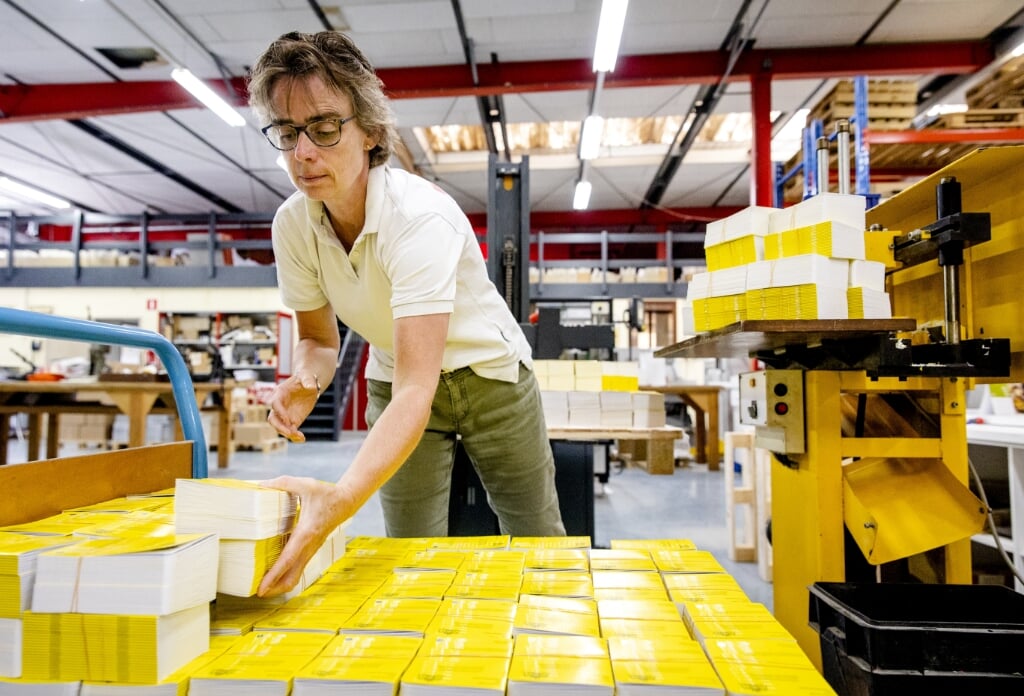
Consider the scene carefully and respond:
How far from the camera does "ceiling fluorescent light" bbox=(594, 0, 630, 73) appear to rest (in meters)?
4.40

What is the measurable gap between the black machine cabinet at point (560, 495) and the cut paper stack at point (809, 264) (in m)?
1.37

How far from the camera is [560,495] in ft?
9.77

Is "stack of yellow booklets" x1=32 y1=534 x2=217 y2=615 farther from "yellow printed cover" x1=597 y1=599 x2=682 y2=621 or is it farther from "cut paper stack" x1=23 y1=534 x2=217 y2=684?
"yellow printed cover" x1=597 y1=599 x2=682 y2=621

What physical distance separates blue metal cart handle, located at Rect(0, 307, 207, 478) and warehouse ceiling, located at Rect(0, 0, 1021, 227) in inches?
118

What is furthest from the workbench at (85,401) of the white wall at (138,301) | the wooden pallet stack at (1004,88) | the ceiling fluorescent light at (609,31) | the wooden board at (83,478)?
the wooden pallet stack at (1004,88)

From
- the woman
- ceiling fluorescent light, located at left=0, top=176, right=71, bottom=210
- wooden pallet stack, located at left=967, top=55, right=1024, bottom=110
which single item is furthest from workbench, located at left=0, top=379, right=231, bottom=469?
wooden pallet stack, located at left=967, top=55, right=1024, bottom=110

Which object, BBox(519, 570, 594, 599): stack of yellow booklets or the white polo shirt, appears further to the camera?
the white polo shirt

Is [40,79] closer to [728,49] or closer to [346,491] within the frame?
[728,49]

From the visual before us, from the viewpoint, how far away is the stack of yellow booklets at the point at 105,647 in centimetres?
71

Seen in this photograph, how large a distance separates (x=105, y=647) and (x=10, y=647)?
0.13 m

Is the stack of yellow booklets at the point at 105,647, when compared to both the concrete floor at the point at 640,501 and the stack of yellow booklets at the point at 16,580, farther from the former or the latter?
the concrete floor at the point at 640,501

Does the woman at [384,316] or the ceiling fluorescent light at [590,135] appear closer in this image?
the woman at [384,316]

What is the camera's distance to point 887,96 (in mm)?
6102

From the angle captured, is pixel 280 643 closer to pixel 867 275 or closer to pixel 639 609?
pixel 639 609
